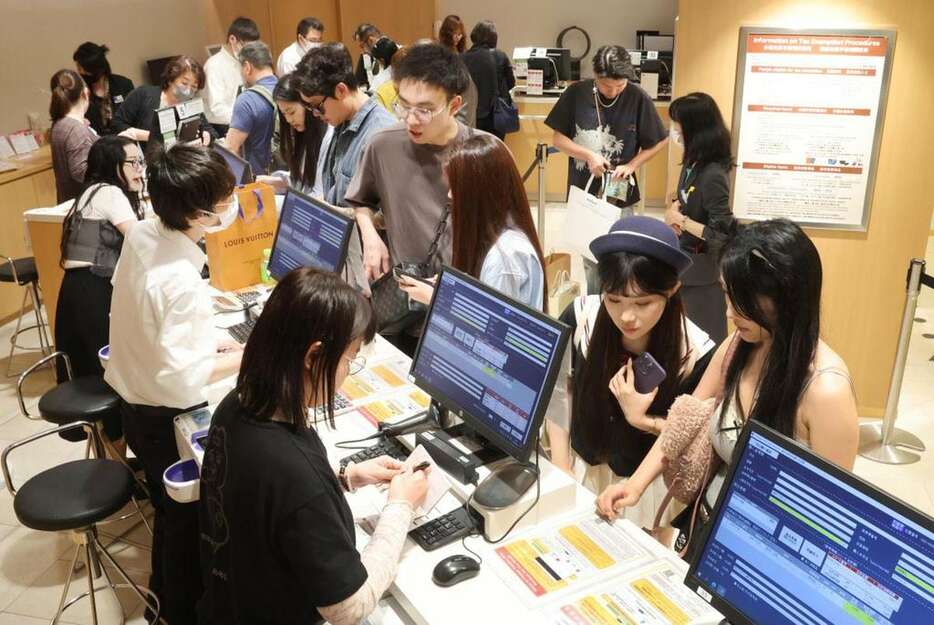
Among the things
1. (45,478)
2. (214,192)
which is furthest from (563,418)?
(45,478)

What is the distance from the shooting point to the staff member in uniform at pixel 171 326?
244 cm

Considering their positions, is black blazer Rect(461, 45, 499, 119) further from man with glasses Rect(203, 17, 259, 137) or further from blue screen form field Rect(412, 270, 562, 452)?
blue screen form field Rect(412, 270, 562, 452)

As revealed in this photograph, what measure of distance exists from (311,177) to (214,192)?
66.2 inches

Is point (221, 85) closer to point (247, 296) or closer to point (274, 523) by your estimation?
point (247, 296)

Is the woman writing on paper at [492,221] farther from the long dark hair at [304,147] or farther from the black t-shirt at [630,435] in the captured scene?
the long dark hair at [304,147]

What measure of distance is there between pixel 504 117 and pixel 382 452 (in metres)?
5.50

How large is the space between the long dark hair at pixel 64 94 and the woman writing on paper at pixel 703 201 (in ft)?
12.3

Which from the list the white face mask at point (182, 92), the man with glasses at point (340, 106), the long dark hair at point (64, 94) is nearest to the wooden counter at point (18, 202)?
the long dark hair at point (64, 94)

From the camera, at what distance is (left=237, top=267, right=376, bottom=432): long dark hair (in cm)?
163

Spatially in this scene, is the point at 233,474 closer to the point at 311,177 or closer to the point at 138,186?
the point at 138,186

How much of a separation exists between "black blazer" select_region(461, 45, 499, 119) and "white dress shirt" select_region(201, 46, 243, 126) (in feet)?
6.67

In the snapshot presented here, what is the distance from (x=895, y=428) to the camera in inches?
169

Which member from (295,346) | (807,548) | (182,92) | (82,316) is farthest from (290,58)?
(807,548)

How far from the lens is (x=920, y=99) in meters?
3.76
